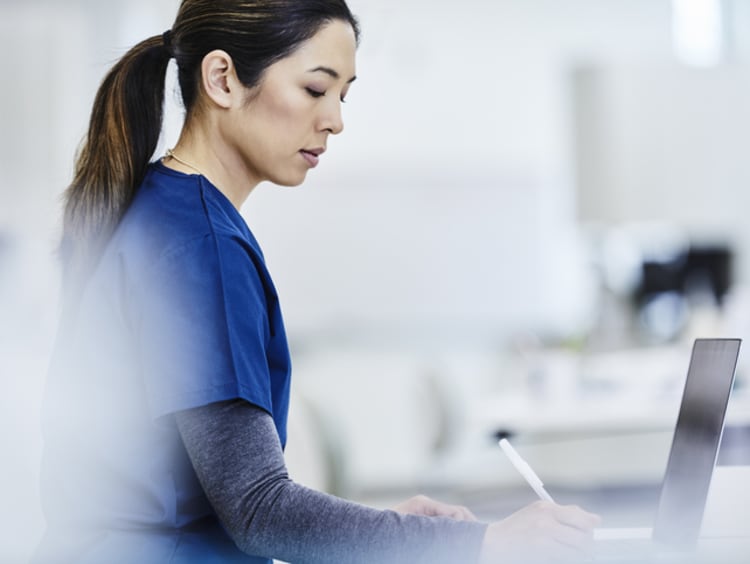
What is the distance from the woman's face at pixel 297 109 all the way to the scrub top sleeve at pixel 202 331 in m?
0.13

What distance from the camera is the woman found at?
2.91ft

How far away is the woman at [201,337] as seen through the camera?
34.9 inches

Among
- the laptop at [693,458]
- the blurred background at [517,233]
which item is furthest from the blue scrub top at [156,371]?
the blurred background at [517,233]

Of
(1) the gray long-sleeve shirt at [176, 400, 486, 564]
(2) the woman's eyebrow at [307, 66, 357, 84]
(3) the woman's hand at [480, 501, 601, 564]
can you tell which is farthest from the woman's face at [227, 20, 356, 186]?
(3) the woman's hand at [480, 501, 601, 564]

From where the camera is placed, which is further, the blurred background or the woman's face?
the blurred background

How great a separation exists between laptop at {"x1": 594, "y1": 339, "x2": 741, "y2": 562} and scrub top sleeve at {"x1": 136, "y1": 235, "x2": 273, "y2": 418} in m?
0.38

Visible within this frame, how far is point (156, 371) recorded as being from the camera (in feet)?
3.00

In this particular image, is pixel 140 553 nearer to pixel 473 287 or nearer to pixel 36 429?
pixel 36 429

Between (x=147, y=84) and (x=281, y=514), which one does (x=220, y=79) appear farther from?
(x=281, y=514)

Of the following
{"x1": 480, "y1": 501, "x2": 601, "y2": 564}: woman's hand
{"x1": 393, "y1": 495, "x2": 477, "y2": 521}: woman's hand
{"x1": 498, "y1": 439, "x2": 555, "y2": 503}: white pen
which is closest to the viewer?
{"x1": 480, "y1": 501, "x2": 601, "y2": 564}: woman's hand

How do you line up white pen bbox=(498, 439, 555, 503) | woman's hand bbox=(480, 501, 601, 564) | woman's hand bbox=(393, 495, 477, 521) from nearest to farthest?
woman's hand bbox=(480, 501, 601, 564) < white pen bbox=(498, 439, 555, 503) < woman's hand bbox=(393, 495, 477, 521)

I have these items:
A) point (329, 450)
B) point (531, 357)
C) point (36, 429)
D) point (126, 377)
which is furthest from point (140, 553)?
point (531, 357)

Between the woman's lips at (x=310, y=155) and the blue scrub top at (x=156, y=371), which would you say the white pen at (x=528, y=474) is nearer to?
the blue scrub top at (x=156, y=371)

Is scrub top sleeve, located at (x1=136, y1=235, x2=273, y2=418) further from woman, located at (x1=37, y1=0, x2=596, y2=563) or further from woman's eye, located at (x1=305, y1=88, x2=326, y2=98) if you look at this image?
woman's eye, located at (x1=305, y1=88, x2=326, y2=98)
